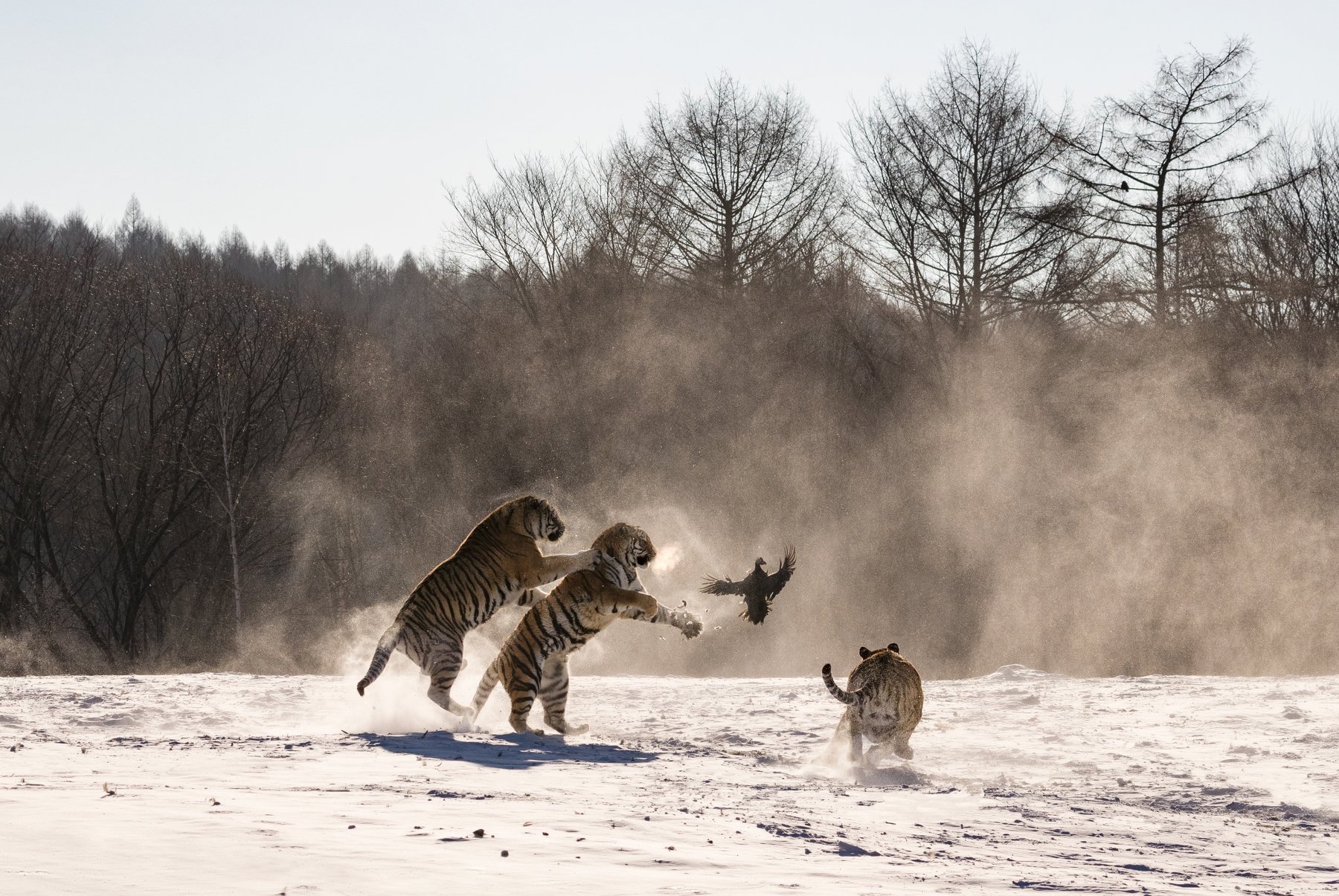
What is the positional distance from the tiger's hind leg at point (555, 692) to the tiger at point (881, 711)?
2246 mm

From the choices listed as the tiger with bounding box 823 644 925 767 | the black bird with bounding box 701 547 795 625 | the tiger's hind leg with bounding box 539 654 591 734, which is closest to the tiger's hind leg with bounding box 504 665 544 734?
the tiger's hind leg with bounding box 539 654 591 734

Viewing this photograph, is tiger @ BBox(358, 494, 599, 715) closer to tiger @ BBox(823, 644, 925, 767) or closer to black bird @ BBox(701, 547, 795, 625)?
tiger @ BBox(823, 644, 925, 767)

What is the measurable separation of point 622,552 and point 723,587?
3.66m

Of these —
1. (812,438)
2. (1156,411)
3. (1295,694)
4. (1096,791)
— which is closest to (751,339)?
(812,438)

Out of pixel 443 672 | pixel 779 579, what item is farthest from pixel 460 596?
pixel 779 579

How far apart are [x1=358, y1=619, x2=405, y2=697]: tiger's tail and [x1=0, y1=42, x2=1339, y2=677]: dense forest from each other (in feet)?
45.5

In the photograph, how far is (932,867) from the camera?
563 centimetres

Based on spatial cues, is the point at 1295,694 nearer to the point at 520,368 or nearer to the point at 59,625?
the point at 520,368

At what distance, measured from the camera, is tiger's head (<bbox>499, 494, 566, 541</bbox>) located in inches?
423


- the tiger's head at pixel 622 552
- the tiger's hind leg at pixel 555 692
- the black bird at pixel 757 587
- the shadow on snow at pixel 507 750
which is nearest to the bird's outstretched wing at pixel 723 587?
the black bird at pixel 757 587

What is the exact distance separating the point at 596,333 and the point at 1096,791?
26.0m

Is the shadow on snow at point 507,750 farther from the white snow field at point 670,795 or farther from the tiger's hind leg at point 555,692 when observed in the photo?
the tiger's hind leg at point 555,692

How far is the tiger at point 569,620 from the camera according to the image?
32.2 feet

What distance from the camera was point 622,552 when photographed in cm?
1009
